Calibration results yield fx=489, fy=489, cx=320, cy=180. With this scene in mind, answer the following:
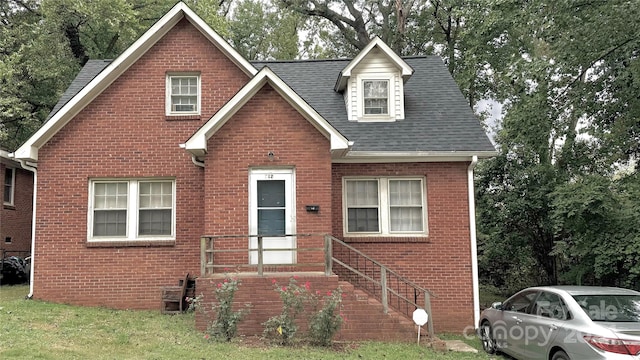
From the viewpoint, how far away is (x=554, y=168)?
17.2 m

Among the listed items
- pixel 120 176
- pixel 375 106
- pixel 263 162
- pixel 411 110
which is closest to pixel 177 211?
pixel 120 176

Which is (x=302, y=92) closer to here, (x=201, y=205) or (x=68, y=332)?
(x=201, y=205)

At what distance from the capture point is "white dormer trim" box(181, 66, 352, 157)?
10.2 metres

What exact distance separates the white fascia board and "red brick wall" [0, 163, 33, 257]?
13.1m

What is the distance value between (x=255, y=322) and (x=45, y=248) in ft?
19.1

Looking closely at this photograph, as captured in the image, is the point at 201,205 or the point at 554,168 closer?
the point at 201,205

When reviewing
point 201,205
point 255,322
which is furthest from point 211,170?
point 255,322

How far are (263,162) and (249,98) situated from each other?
56.3 inches

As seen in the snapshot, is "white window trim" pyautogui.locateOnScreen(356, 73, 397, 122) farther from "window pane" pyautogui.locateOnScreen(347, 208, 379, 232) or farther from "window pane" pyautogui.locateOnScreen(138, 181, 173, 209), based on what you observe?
"window pane" pyautogui.locateOnScreen(138, 181, 173, 209)

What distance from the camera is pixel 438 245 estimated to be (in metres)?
11.6

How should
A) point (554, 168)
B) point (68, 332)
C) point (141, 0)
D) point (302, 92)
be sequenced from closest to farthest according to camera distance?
point (68, 332)
point (302, 92)
point (554, 168)
point (141, 0)

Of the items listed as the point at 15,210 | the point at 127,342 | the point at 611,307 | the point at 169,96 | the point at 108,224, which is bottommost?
the point at 127,342

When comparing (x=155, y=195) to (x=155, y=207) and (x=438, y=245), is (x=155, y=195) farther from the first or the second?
(x=438, y=245)

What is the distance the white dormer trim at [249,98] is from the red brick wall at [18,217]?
36.5 feet
